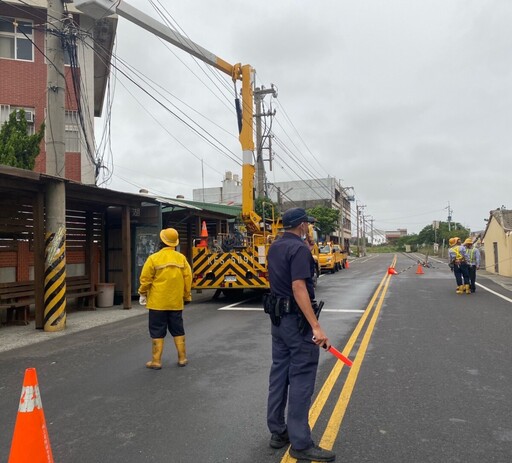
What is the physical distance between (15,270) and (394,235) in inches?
7157

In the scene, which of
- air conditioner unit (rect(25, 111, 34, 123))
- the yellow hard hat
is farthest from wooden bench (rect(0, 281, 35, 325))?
air conditioner unit (rect(25, 111, 34, 123))

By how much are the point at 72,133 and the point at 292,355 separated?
16980mm

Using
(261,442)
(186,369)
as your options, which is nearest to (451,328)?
A: (186,369)

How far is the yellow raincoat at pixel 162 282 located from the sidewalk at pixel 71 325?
10.3ft

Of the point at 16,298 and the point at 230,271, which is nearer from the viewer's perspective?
the point at 16,298

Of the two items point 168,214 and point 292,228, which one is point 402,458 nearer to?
point 292,228

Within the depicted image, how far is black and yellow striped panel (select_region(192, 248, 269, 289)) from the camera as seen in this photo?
508 inches

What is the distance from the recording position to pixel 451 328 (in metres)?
8.38

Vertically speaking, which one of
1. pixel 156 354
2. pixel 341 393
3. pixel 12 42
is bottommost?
pixel 341 393

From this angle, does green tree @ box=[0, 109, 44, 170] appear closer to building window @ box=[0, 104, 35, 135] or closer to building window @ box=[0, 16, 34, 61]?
building window @ box=[0, 104, 35, 135]

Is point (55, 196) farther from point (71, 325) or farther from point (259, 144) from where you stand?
point (259, 144)

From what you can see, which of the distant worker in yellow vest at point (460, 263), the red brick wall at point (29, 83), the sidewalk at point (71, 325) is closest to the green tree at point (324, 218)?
the distant worker in yellow vest at point (460, 263)

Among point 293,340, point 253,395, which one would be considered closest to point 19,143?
point 253,395

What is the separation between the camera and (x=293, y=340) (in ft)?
11.6
